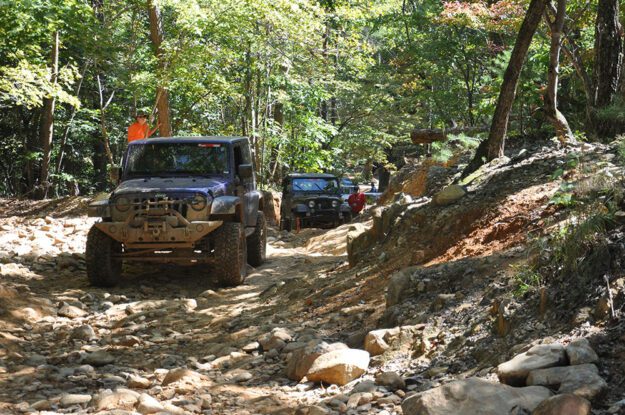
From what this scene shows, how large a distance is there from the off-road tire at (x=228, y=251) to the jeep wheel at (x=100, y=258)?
121cm

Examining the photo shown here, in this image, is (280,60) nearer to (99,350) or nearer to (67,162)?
(67,162)

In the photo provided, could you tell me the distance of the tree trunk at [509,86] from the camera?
320 inches

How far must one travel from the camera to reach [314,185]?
16.9m

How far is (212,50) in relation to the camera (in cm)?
1661

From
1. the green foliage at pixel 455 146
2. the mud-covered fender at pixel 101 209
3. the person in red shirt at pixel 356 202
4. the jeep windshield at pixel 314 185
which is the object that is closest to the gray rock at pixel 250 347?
the mud-covered fender at pixel 101 209

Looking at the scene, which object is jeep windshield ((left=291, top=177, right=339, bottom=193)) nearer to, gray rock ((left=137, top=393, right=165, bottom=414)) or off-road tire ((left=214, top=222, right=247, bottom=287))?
off-road tire ((left=214, top=222, right=247, bottom=287))

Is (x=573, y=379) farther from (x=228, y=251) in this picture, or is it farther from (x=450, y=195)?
(x=228, y=251)

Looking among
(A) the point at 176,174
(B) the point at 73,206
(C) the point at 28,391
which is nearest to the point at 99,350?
(C) the point at 28,391

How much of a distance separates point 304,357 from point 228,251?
3730mm

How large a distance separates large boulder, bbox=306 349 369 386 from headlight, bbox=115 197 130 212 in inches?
169

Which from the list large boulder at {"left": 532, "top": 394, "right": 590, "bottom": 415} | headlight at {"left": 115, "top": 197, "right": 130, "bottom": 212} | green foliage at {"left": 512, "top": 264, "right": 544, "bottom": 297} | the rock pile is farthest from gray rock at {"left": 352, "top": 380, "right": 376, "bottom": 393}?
headlight at {"left": 115, "top": 197, "right": 130, "bottom": 212}

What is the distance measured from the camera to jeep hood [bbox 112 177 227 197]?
8164 mm

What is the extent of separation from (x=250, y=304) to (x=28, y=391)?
10.7ft

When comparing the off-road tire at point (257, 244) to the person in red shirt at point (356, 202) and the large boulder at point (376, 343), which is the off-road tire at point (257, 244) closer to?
the large boulder at point (376, 343)
